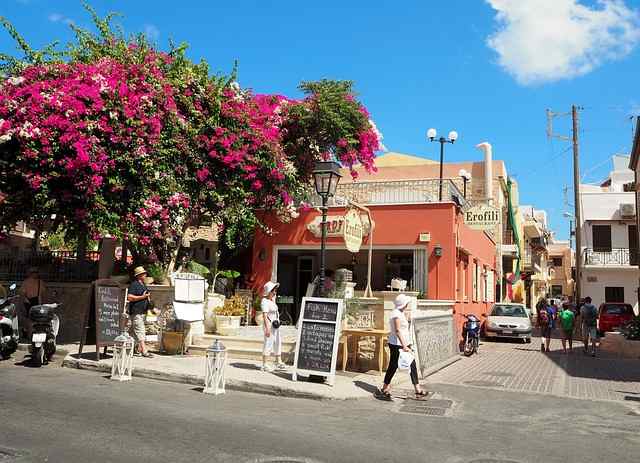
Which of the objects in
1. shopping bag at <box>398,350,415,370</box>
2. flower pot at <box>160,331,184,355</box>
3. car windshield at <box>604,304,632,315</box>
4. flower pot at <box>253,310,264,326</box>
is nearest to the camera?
shopping bag at <box>398,350,415,370</box>

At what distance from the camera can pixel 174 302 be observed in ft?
39.4

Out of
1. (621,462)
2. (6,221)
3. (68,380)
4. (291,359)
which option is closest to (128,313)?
(68,380)

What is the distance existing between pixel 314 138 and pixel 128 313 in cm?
868

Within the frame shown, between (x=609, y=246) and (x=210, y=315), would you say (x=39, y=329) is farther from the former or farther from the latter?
(x=609, y=246)

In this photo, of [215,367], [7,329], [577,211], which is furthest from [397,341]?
[577,211]

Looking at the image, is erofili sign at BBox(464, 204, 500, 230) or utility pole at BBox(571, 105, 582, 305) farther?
utility pole at BBox(571, 105, 582, 305)

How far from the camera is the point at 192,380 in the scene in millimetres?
9609

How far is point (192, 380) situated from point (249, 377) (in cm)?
94

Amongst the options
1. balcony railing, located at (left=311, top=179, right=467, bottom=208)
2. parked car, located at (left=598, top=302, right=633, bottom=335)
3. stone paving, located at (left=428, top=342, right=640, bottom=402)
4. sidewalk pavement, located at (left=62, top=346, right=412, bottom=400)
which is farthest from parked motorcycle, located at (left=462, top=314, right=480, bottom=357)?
parked car, located at (left=598, top=302, right=633, bottom=335)

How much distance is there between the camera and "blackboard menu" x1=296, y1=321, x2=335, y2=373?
379 inches

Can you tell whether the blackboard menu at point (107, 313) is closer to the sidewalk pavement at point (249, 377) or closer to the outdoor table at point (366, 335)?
the sidewalk pavement at point (249, 377)

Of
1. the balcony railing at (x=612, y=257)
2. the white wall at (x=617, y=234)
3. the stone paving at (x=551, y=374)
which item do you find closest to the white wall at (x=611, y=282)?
the balcony railing at (x=612, y=257)

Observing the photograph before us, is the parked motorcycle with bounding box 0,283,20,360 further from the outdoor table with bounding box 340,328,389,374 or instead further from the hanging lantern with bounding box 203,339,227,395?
the outdoor table with bounding box 340,328,389,374

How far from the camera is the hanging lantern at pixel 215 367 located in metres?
8.73
